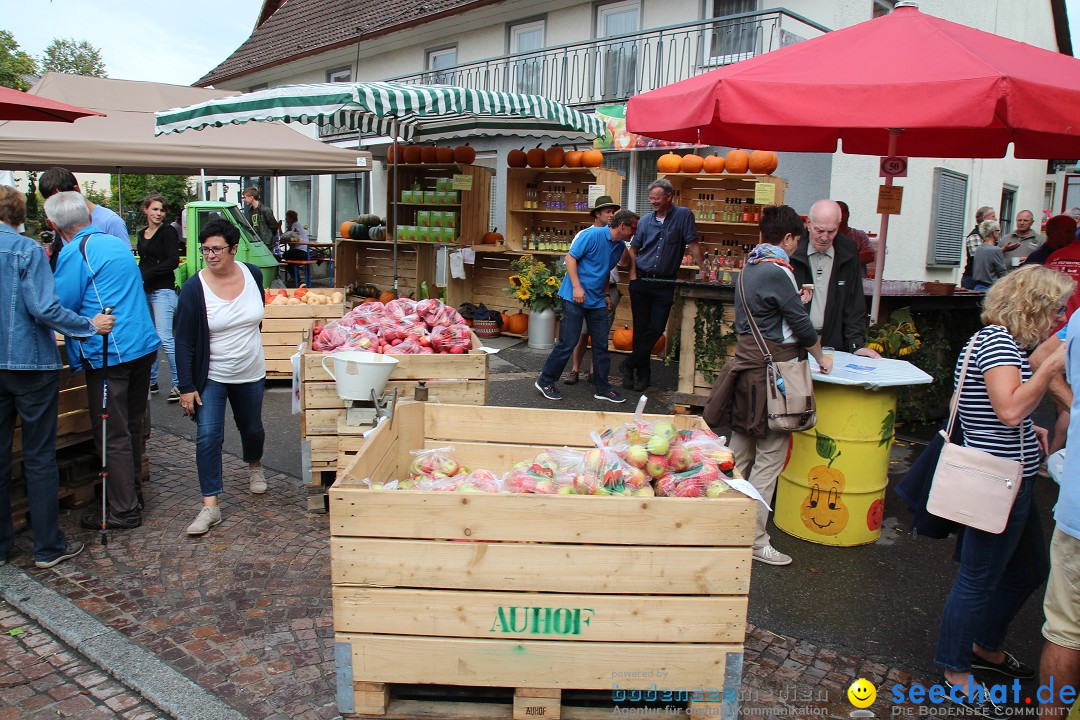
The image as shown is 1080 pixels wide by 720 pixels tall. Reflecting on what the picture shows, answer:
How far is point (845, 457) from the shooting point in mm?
4402

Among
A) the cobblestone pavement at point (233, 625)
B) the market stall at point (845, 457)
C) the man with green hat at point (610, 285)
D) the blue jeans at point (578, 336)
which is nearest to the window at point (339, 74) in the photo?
the man with green hat at point (610, 285)

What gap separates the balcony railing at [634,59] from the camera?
12.0 metres

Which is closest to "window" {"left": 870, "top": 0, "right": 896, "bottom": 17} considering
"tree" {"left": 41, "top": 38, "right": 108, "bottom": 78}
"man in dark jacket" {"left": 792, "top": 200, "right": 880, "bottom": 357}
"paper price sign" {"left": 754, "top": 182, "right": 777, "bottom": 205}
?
"paper price sign" {"left": 754, "top": 182, "right": 777, "bottom": 205}

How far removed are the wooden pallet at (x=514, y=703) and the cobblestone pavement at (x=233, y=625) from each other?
0.45m

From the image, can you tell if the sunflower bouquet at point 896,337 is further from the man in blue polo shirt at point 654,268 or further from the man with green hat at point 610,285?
the man with green hat at point 610,285

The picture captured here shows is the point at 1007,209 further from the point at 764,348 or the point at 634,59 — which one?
the point at 764,348

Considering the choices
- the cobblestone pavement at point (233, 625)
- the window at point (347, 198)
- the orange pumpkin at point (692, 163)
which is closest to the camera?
the cobblestone pavement at point (233, 625)

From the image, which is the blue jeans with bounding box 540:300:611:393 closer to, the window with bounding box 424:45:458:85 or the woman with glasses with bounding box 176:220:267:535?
the woman with glasses with bounding box 176:220:267:535

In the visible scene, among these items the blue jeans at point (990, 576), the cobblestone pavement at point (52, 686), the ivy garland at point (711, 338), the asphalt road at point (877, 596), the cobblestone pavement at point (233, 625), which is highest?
the ivy garland at point (711, 338)

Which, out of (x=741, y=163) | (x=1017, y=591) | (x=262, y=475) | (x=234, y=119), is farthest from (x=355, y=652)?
(x=741, y=163)

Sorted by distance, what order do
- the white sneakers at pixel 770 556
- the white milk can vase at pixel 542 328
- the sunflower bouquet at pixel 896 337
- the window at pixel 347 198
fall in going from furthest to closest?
the window at pixel 347 198 < the white milk can vase at pixel 542 328 < the sunflower bouquet at pixel 896 337 < the white sneakers at pixel 770 556

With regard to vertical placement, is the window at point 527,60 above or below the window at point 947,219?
above

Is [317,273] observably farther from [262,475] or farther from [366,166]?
[262,475]

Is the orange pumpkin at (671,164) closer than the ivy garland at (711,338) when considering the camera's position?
No
